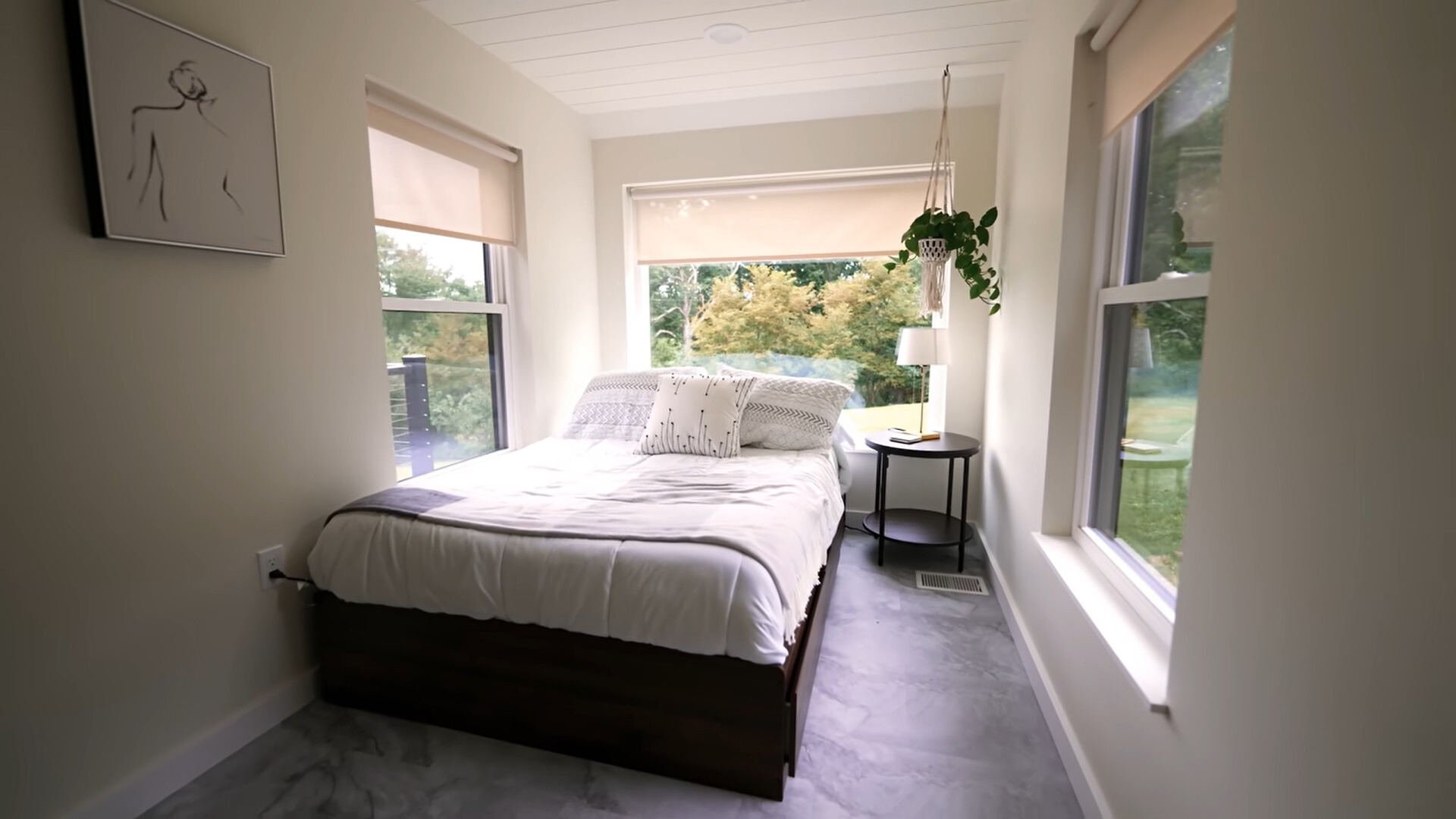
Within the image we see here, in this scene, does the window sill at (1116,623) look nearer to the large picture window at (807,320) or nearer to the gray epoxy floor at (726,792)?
the gray epoxy floor at (726,792)

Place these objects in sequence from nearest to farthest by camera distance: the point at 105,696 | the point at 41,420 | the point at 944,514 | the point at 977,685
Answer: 1. the point at 41,420
2. the point at 105,696
3. the point at 977,685
4. the point at 944,514

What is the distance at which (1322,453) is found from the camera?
2.46ft

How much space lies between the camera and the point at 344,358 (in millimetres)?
1998

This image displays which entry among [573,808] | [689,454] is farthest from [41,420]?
[689,454]

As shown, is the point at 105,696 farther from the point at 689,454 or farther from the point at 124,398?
the point at 689,454

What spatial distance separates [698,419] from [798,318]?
1166 millimetres

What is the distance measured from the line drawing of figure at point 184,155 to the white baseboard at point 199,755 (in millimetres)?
1358

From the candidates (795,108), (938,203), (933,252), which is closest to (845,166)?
(795,108)

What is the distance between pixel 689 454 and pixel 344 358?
1343mm

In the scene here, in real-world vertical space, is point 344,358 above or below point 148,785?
above

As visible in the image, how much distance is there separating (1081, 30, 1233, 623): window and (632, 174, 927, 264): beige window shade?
5.07 ft

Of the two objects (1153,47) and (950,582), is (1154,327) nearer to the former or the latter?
(1153,47)

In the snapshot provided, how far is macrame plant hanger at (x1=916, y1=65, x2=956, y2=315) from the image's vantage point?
2.83 metres

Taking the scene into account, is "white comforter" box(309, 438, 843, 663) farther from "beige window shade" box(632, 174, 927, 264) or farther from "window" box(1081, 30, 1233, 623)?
"beige window shade" box(632, 174, 927, 264)
